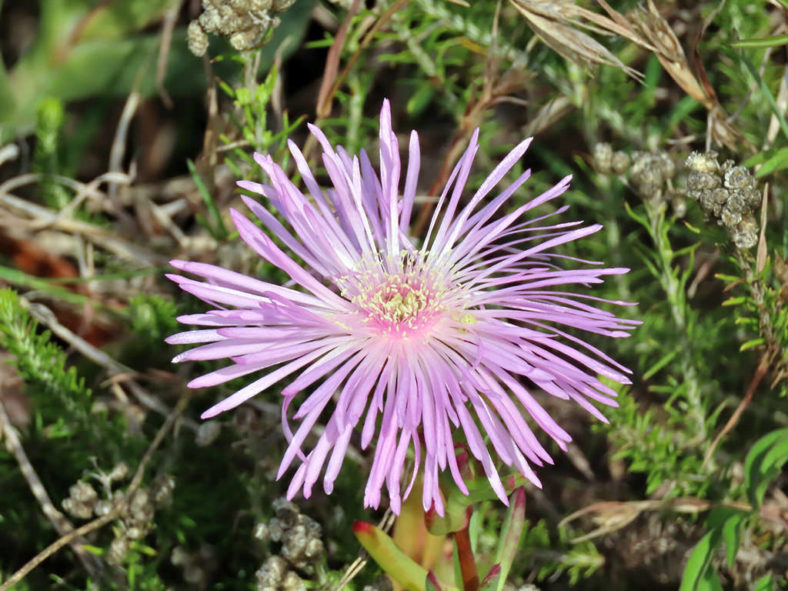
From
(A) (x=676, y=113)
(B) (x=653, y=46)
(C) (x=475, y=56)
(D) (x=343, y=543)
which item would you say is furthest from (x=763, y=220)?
(C) (x=475, y=56)

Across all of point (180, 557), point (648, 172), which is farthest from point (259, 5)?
point (180, 557)

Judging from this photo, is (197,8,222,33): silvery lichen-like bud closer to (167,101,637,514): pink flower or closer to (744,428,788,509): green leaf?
(167,101,637,514): pink flower

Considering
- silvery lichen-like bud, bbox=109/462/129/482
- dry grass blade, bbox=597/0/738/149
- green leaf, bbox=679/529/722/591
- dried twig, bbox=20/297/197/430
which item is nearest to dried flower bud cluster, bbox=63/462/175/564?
silvery lichen-like bud, bbox=109/462/129/482

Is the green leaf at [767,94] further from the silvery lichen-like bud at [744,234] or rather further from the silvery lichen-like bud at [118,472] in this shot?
the silvery lichen-like bud at [118,472]

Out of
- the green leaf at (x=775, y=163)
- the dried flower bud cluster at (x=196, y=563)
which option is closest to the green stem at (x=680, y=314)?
the green leaf at (x=775, y=163)

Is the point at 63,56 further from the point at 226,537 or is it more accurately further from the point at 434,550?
the point at 434,550

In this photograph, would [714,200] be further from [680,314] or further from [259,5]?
[259,5]

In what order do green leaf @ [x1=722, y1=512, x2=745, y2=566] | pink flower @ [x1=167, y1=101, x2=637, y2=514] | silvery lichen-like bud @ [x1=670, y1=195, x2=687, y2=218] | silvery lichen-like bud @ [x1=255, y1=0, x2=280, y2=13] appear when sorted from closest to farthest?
pink flower @ [x1=167, y1=101, x2=637, y2=514] → green leaf @ [x1=722, y1=512, x2=745, y2=566] → silvery lichen-like bud @ [x1=255, y1=0, x2=280, y2=13] → silvery lichen-like bud @ [x1=670, y1=195, x2=687, y2=218]
